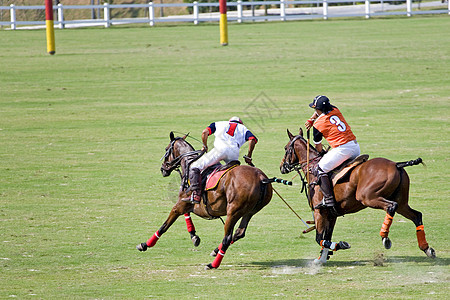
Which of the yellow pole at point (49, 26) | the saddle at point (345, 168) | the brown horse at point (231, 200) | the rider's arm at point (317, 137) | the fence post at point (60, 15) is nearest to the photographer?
the brown horse at point (231, 200)

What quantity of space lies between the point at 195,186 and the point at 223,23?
26.1 meters

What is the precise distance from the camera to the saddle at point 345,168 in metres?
12.1

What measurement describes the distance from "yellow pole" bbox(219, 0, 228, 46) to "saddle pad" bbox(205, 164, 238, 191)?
23984mm

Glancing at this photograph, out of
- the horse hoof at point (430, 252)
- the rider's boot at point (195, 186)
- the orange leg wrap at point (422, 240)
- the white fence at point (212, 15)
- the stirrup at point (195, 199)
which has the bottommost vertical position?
the horse hoof at point (430, 252)

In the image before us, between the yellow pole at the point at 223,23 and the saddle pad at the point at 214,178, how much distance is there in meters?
24.0

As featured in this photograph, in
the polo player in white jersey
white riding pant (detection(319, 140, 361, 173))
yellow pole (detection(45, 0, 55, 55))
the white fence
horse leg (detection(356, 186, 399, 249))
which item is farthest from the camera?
the white fence

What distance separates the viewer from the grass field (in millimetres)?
11664

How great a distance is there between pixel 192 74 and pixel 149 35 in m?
10.7

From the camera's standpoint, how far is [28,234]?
1480cm

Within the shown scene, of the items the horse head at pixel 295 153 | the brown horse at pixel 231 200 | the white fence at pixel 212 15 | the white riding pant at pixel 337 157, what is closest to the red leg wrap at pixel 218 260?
the brown horse at pixel 231 200

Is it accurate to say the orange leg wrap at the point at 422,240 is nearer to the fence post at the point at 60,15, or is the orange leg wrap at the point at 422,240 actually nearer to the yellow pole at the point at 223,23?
the yellow pole at the point at 223,23

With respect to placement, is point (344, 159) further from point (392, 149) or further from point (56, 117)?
point (56, 117)

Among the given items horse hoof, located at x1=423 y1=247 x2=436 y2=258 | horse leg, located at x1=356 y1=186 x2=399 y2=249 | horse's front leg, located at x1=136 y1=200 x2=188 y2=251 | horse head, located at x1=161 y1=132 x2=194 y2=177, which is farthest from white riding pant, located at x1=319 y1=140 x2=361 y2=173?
horse head, located at x1=161 y1=132 x2=194 y2=177

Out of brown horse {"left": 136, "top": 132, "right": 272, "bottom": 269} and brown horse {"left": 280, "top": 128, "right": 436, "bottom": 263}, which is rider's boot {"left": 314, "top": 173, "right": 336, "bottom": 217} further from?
brown horse {"left": 136, "top": 132, "right": 272, "bottom": 269}
